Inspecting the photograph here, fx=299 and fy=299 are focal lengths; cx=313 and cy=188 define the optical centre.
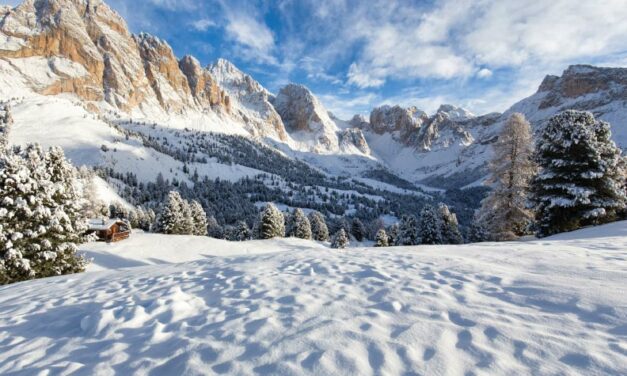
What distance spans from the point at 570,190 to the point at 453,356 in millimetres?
19847

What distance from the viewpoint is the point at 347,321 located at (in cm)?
491

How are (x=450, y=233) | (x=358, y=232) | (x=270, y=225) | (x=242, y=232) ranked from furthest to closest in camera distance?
(x=358, y=232) < (x=242, y=232) < (x=270, y=225) < (x=450, y=233)

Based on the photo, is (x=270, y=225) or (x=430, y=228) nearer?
(x=430, y=228)

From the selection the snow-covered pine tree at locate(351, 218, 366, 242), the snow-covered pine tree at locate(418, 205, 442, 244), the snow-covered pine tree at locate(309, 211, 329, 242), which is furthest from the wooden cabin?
the snow-covered pine tree at locate(351, 218, 366, 242)

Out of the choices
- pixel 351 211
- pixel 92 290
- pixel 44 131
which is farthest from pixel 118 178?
pixel 92 290

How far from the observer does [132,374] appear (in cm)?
388

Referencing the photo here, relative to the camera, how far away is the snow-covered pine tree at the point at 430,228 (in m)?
43.4

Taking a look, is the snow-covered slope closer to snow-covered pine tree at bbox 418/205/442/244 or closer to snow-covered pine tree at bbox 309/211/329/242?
snow-covered pine tree at bbox 418/205/442/244

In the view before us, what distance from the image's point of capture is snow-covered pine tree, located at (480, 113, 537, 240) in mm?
21672

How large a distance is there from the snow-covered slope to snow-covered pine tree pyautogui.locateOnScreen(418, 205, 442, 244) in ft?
118

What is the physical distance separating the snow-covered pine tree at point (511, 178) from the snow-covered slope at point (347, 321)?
1470 cm

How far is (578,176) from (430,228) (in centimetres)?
2630

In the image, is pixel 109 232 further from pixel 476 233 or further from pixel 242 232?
pixel 476 233

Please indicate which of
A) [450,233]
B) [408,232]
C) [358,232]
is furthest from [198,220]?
[450,233]
